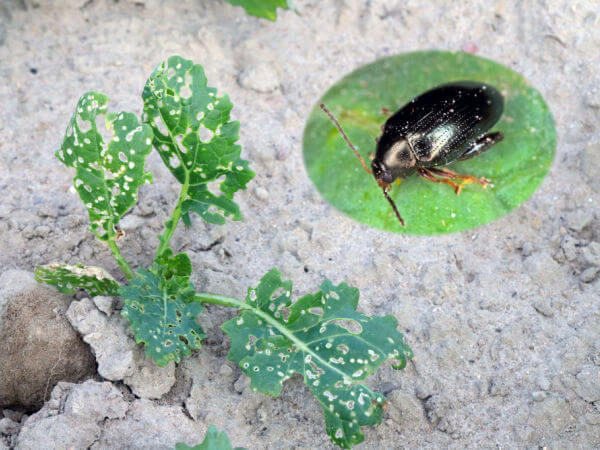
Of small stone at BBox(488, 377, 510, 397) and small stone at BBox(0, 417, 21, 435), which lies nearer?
small stone at BBox(0, 417, 21, 435)

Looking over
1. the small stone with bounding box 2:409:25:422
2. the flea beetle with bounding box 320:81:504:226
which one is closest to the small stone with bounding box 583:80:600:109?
the flea beetle with bounding box 320:81:504:226

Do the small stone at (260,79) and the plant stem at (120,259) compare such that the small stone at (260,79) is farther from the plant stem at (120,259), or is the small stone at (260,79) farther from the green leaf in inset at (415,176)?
the plant stem at (120,259)

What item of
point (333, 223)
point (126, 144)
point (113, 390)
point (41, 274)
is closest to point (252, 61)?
point (333, 223)

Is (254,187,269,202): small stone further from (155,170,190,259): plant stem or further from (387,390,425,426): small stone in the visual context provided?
(387,390,425,426): small stone

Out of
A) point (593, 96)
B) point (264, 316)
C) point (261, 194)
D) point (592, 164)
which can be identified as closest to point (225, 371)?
point (264, 316)

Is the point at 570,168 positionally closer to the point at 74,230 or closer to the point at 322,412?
the point at 322,412

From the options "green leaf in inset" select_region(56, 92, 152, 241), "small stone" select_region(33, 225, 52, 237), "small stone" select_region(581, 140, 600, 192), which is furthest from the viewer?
"small stone" select_region(581, 140, 600, 192)

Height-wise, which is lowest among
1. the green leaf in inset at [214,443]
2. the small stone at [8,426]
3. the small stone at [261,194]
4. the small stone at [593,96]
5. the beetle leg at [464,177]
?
the small stone at [8,426]

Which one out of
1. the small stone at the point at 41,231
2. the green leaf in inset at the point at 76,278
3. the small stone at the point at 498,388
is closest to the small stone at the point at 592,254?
the small stone at the point at 498,388
